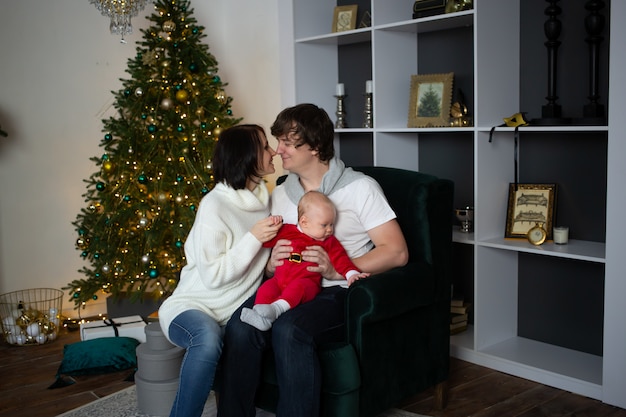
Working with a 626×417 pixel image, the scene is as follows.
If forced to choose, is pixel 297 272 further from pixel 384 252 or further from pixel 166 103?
pixel 166 103

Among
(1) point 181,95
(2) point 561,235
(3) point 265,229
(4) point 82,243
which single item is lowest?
(4) point 82,243

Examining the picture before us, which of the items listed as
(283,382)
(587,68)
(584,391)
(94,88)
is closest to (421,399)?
(584,391)

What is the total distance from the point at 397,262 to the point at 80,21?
2.81m

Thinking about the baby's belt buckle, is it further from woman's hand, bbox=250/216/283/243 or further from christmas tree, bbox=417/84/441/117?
christmas tree, bbox=417/84/441/117

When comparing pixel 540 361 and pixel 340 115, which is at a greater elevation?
pixel 340 115

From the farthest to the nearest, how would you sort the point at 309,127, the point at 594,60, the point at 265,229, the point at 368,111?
the point at 368,111 < the point at 594,60 < the point at 309,127 < the point at 265,229

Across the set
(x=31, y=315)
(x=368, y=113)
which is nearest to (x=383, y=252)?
(x=368, y=113)

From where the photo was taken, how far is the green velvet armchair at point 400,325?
2361 millimetres

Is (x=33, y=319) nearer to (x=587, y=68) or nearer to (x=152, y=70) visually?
(x=152, y=70)

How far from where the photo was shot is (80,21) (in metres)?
4.37

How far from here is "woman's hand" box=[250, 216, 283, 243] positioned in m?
2.41

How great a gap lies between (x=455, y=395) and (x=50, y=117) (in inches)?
112

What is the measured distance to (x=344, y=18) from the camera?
3.96m

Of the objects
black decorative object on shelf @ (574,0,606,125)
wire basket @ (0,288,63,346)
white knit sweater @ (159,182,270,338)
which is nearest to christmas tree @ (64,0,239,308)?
wire basket @ (0,288,63,346)
